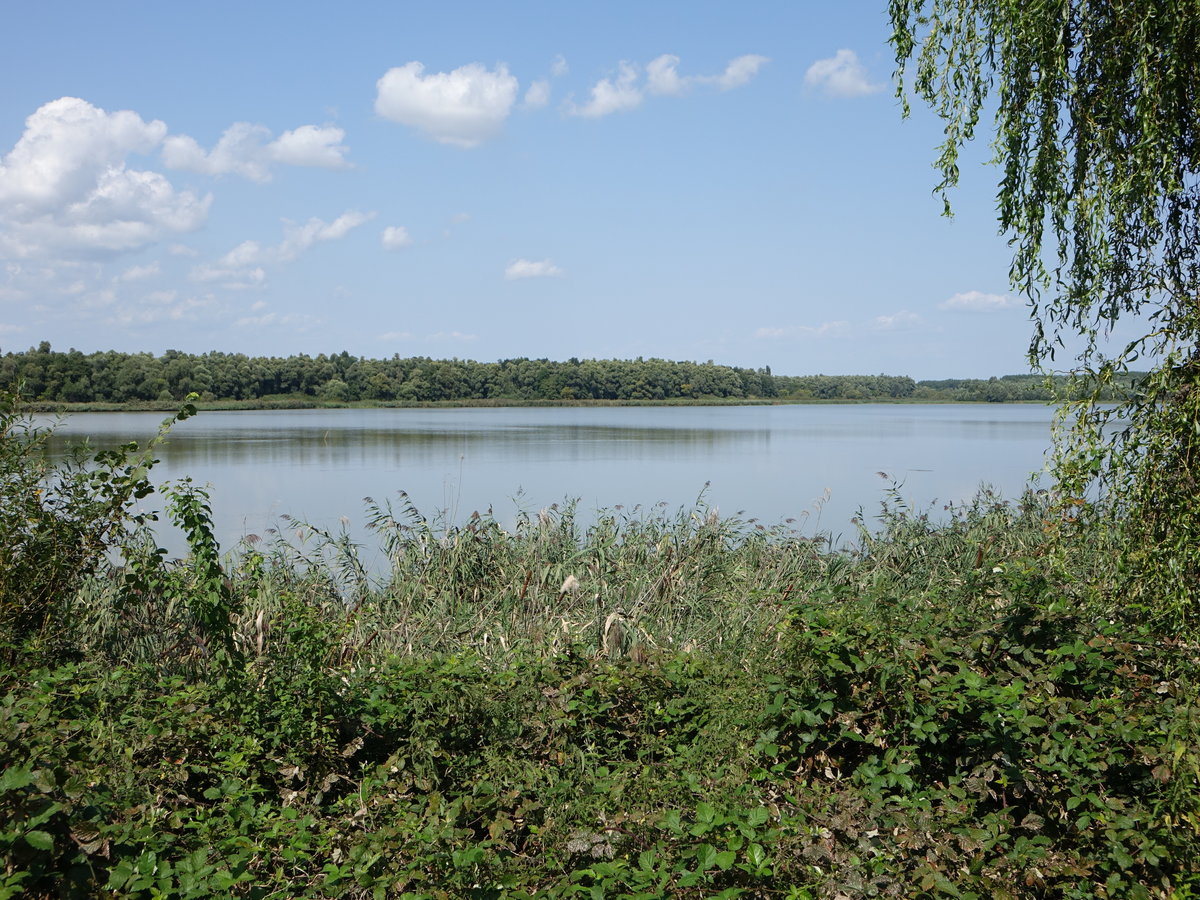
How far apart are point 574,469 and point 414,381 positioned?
35.8 m

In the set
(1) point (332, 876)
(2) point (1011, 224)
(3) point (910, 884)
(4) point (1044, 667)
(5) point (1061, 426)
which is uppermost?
(2) point (1011, 224)

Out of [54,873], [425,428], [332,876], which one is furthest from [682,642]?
[425,428]

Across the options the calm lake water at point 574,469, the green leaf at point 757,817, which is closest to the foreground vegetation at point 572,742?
the green leaf at point 757,817

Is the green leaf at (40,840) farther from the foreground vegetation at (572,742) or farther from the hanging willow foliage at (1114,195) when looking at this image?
the hanging willow foliage at (1114,195)

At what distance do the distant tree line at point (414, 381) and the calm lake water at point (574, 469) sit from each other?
3097 mm

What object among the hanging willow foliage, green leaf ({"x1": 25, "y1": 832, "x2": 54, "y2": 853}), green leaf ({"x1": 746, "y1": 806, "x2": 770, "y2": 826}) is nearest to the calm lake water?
the hanging willow foliage

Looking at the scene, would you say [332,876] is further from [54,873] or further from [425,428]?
[425,428]

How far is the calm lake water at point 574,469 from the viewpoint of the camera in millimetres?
12930

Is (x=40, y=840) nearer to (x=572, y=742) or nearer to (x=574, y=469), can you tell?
(x=572, y=742)

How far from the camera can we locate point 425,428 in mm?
33438

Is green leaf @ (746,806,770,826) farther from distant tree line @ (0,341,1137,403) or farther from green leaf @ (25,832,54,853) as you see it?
distant tree line @ (0,341,1137,403)

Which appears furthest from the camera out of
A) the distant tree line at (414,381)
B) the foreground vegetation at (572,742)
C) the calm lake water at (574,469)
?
the distant tree line at (414,381)

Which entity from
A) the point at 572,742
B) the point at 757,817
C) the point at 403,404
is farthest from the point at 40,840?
the point at 403,404

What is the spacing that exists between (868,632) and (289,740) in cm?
263
